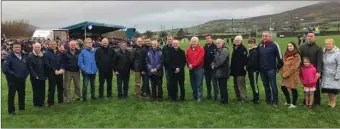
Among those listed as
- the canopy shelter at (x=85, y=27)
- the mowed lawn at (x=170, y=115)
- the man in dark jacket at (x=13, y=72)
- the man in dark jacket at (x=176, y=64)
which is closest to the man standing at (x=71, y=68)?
the mowed lawn at (x=170, y=115)

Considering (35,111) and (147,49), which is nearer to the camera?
(35,111)

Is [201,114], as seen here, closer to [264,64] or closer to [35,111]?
[264,64]

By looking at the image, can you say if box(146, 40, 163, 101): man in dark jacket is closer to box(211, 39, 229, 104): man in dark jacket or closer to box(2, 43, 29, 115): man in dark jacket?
box(211, 39, 229, 104): man in dark jacket

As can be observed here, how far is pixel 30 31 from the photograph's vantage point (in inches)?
2955

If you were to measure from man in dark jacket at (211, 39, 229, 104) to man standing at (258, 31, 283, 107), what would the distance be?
890mm

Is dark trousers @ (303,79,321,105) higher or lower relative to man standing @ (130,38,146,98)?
lower

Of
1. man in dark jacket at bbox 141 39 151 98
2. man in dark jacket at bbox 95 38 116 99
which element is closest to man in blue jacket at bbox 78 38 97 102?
man in dark jacket at bbox 95 38 116 99

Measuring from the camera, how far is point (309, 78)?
8898 mm

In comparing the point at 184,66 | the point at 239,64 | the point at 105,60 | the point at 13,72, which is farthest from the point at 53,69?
the point at 239,64

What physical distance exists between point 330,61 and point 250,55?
193cm

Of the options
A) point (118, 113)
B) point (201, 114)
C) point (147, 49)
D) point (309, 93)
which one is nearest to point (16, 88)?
point (118, 113)

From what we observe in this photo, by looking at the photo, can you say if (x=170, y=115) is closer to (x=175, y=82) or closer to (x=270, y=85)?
(x=175, y=82)

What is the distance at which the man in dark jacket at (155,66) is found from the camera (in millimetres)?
10172

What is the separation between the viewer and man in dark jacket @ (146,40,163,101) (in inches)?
400
